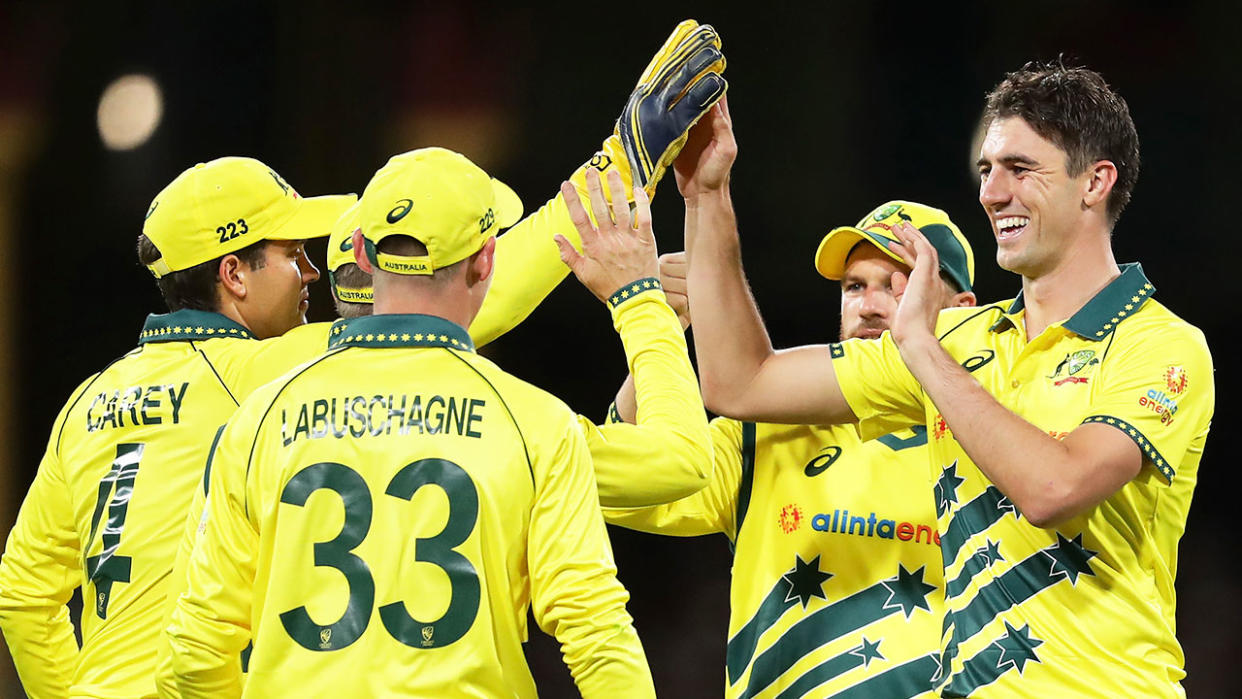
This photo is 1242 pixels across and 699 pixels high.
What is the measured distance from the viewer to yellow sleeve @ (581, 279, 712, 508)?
7.96 ft

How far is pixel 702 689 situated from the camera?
21.5 ft

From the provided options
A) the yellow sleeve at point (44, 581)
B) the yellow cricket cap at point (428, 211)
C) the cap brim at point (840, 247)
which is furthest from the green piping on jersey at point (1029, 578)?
the yellow sleeve at point (44, 581)

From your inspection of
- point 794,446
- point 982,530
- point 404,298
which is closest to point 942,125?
point 794,446

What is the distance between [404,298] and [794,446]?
1217 millimetres

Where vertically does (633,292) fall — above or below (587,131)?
below

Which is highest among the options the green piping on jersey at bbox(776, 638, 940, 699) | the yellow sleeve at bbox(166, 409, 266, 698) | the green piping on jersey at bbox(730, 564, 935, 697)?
the yellow sleeve at bbox(166, 409, 266, 698)

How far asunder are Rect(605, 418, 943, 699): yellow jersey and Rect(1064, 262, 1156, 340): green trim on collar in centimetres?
62

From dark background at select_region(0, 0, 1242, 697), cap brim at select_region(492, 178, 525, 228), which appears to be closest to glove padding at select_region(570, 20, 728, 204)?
cap brim at select_region(492, 178, 525, 228)

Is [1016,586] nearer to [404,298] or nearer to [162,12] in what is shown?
[404,298]

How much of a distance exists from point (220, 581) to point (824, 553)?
1358mm

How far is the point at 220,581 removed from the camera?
85.7 inches

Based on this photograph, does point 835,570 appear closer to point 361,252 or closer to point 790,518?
point 790,518

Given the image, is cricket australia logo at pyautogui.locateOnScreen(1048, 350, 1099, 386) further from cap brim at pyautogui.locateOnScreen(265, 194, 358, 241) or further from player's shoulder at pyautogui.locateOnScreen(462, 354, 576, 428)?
cap brim at pyautogui.locateOnScreen(265, 194, 358, 241)

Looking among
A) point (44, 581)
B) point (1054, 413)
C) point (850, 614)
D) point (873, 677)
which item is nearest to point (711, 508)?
point (850, 614)
